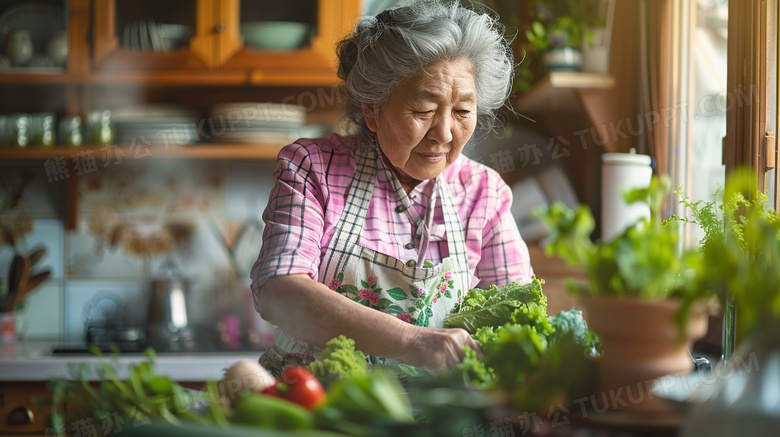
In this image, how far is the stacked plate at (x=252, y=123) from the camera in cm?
246

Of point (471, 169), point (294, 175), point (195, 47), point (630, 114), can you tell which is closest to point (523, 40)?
point (630, 114)

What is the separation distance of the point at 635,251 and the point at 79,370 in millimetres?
541

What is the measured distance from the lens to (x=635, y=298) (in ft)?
1.81

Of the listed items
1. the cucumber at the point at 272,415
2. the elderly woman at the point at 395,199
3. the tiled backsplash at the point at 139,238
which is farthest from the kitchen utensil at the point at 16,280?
the cucumber at the point at 272,415

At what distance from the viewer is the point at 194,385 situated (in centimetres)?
230

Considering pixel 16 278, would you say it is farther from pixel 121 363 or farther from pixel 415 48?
pixel 415 48

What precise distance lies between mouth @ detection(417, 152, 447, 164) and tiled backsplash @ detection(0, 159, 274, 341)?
1656 mm

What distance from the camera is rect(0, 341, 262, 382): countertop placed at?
2.19 metres

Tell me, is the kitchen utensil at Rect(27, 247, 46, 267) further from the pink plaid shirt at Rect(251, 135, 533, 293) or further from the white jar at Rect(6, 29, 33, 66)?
the pink plaid shirt at Rect(251, 135, 533, 293)

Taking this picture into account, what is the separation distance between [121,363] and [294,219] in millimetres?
1281

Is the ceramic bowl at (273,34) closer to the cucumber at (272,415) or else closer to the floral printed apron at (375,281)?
the floral printed apron at (375,281)

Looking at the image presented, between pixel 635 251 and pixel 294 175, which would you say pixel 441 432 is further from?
pixel 294 175

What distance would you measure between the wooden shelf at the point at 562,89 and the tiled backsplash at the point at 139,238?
1.11 meters

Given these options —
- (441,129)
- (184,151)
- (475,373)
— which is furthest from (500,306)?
(184,151)
